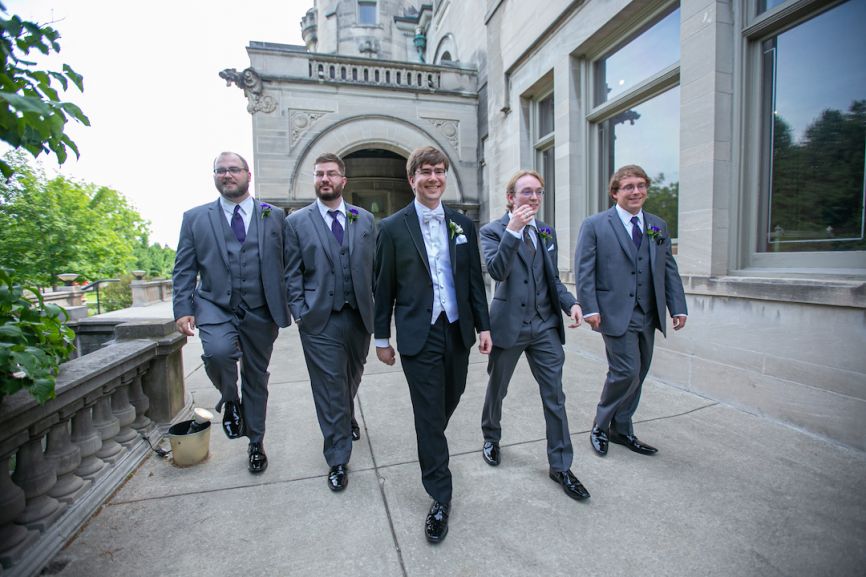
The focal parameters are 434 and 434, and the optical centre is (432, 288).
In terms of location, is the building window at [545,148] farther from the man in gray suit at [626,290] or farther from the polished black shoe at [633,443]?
the polished black shoe at [633,443]

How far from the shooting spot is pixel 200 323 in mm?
3006

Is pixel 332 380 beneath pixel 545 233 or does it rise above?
beneath

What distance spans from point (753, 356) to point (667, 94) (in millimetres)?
3234

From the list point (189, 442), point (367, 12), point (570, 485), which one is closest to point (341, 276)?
point (189, 442)


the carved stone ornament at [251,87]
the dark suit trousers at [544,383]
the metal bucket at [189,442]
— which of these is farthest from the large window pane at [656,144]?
the carved stone ornament at [251,87]

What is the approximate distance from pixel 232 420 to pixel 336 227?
1599 mm

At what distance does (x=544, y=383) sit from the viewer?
9.49ft

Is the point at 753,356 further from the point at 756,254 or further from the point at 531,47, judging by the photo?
the point at 531,47

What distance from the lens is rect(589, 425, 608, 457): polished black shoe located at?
10.6 feet

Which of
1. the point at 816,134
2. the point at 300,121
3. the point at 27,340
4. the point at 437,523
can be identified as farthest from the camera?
the point at 300,121

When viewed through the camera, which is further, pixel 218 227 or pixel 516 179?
pixel 218 227

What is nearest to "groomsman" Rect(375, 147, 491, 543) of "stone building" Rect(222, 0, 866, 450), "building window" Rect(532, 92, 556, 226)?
"stone building" Rect(222, 0, 866, 450)

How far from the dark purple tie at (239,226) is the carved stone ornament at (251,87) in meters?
8.19

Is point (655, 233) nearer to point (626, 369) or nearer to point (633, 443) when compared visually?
point (626, 369)
